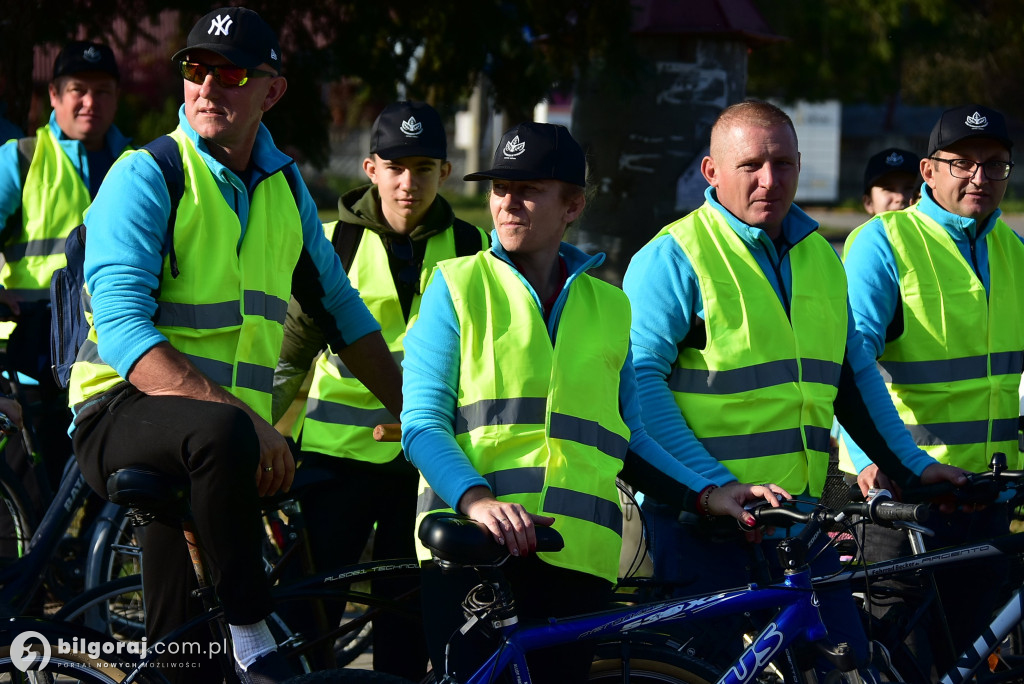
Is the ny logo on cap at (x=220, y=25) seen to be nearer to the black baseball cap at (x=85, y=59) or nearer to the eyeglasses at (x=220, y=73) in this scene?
the eyeglasses at (x=220, y=73)

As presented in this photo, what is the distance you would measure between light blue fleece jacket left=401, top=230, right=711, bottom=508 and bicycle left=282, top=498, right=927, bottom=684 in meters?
0.12

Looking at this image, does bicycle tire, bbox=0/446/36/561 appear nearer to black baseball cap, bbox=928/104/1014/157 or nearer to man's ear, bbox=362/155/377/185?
man's ear, bbox=362/155/377/185

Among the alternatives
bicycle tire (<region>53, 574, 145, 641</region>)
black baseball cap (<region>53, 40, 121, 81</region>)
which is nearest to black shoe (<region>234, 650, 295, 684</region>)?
bicycle tire (<region>53, 574, 145, 641</region>)

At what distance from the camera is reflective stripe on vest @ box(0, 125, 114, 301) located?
5582 mm

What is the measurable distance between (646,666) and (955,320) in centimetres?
180

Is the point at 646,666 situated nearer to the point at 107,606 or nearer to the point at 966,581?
the point at 966,581

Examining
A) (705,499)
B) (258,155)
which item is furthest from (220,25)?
(705,499)

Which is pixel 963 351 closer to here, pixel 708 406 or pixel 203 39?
pixel 708 406

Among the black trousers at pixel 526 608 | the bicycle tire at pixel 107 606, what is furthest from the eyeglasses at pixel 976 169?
the bicycle tire at pixel 107 606

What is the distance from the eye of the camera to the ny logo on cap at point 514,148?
310 cm

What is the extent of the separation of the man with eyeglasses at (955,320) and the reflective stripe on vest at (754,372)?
0.58 m

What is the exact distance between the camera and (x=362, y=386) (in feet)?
14.7

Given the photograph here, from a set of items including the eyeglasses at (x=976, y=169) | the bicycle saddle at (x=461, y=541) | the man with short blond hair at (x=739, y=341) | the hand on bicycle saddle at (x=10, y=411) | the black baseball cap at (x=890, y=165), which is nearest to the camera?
the bicycle saddle at (x=461, y=541)

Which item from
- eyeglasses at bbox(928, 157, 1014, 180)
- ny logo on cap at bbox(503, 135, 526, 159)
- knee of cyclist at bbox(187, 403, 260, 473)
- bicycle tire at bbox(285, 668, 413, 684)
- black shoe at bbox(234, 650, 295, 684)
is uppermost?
eyeglasses at bbox(928, 157, 1014, 180)
